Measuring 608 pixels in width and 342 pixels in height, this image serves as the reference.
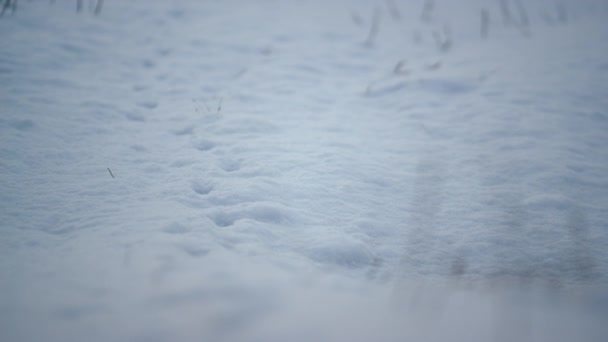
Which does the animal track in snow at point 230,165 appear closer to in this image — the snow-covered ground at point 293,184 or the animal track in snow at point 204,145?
the snow-covered ground at point 293,184

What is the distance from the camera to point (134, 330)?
3.88 ft

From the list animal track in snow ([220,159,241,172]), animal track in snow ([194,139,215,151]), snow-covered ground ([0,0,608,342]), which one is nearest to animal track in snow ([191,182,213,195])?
snow-covered ground ([0,0,608,342])

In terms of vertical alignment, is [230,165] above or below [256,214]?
above

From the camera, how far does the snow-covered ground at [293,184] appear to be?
51.4 inches

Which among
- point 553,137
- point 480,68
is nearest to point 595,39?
point 480,68

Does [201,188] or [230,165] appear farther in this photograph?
[230,165]

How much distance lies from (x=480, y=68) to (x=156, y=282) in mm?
3607

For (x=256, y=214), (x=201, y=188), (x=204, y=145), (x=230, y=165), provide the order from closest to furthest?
(x=256, y=214) → (x=201, y=188) → (x=230, y=165) → (x=204, y=145)

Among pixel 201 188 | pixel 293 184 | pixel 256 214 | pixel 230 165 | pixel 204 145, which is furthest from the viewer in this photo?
pixel 204 145

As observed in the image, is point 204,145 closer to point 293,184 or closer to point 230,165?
point 230,165

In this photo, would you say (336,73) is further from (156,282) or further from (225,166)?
(156,282)

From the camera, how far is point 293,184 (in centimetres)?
216

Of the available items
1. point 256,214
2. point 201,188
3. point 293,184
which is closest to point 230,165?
point 201,188

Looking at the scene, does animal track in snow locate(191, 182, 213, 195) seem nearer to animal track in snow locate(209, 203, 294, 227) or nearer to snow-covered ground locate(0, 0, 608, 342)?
snow-covered ground locate(0, 0, 608, 342)
